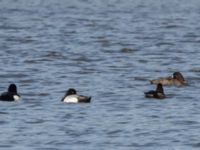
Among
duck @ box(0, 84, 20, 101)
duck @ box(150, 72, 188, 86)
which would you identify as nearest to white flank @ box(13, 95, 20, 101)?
duck @ box(0, 84, 20, 101)

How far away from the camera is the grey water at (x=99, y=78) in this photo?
79.2 ft

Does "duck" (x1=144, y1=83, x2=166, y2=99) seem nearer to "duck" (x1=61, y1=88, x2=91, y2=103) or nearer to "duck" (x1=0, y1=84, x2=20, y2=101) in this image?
"duck" (x1=61, y1=88, x2=91, y2=103)

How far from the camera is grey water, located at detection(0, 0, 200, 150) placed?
24.1m

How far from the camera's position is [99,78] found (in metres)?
34.5

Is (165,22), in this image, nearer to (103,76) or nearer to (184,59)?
(184,59)

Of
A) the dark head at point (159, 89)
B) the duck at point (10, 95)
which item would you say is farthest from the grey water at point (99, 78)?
the dark head at point (159, 89)

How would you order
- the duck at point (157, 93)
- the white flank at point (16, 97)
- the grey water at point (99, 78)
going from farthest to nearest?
1. the duck at point (157, 93)
2. the white flank at point (16, 97)
3. the grey water at point (99, 78)

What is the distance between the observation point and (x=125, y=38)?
50.6 m

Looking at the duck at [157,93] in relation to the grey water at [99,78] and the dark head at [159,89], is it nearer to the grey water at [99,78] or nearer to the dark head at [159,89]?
the dark head at [159,89]

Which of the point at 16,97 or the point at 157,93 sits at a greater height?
the point at 16,97

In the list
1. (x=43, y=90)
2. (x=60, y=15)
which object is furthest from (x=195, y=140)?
(x=60, y=15)

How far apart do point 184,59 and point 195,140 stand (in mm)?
16777

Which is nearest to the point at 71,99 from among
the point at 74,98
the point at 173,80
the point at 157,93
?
the point at 74,98

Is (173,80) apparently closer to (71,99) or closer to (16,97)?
(71,99)
